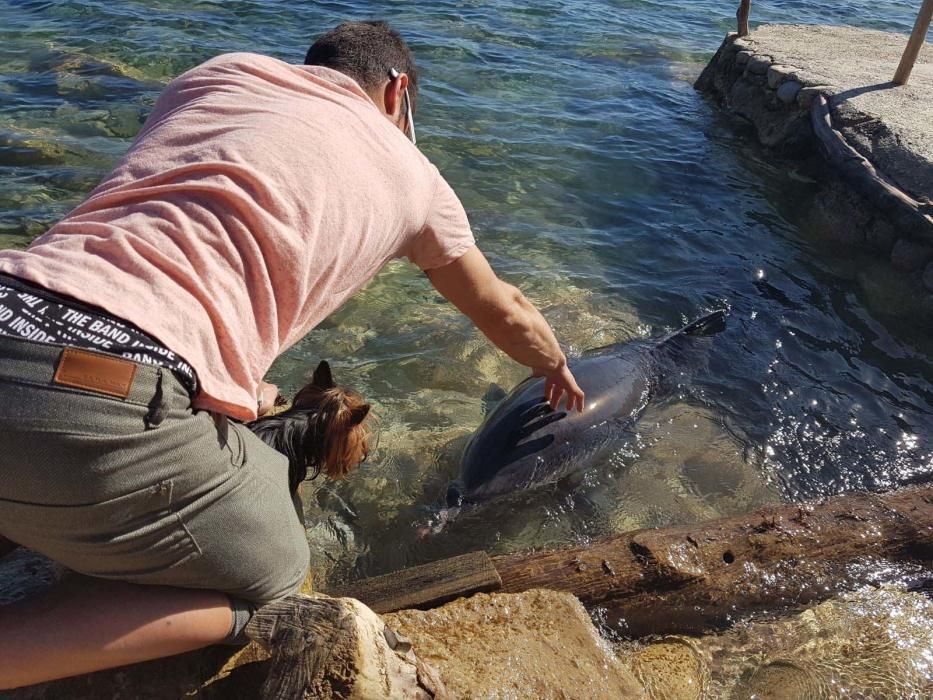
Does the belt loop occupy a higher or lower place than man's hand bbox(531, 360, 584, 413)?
higher

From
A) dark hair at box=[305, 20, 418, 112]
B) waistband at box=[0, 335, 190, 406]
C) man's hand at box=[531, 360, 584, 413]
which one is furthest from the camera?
man's hand at box=[531, 360, 584, 413]

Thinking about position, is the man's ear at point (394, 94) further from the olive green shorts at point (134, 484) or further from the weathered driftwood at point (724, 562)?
the weathered driftwood at point (724, 562)

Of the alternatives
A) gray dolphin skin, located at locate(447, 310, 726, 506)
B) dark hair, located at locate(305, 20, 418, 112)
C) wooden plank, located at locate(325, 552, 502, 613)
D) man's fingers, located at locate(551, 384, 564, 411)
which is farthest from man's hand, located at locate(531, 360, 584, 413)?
dark hair, located at locate(305, 20, 418, 112)

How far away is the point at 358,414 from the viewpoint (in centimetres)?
258

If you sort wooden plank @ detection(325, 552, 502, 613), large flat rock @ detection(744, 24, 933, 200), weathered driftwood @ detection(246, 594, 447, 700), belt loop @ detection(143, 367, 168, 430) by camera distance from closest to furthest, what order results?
belt loop @ detection(143, 367, 168, 430)
weathered driftwood @ detection(246, 594, 447, 700)
wooden plank @ detection(325, 552, 502, 613)
large flat rock @ detection(744, 24, 933, 200)

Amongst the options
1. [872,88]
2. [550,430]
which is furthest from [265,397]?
[872,88]

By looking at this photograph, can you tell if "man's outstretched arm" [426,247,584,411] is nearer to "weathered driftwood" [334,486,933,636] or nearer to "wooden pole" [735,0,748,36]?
"weathered driftwood" [334,486,933,636]

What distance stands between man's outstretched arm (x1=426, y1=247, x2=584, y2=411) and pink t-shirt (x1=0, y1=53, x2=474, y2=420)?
37cm

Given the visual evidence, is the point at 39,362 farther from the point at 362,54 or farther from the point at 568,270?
the point at 568,270

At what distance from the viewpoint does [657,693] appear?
2.78 metres

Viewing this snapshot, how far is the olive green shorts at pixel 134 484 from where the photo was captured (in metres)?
1.61

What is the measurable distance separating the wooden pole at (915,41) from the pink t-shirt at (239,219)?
7949 millimetres

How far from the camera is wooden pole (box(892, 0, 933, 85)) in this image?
7.55m

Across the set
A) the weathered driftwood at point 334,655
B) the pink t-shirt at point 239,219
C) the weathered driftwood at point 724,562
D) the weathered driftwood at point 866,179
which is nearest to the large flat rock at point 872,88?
the weathered driftwood at point 866,179
